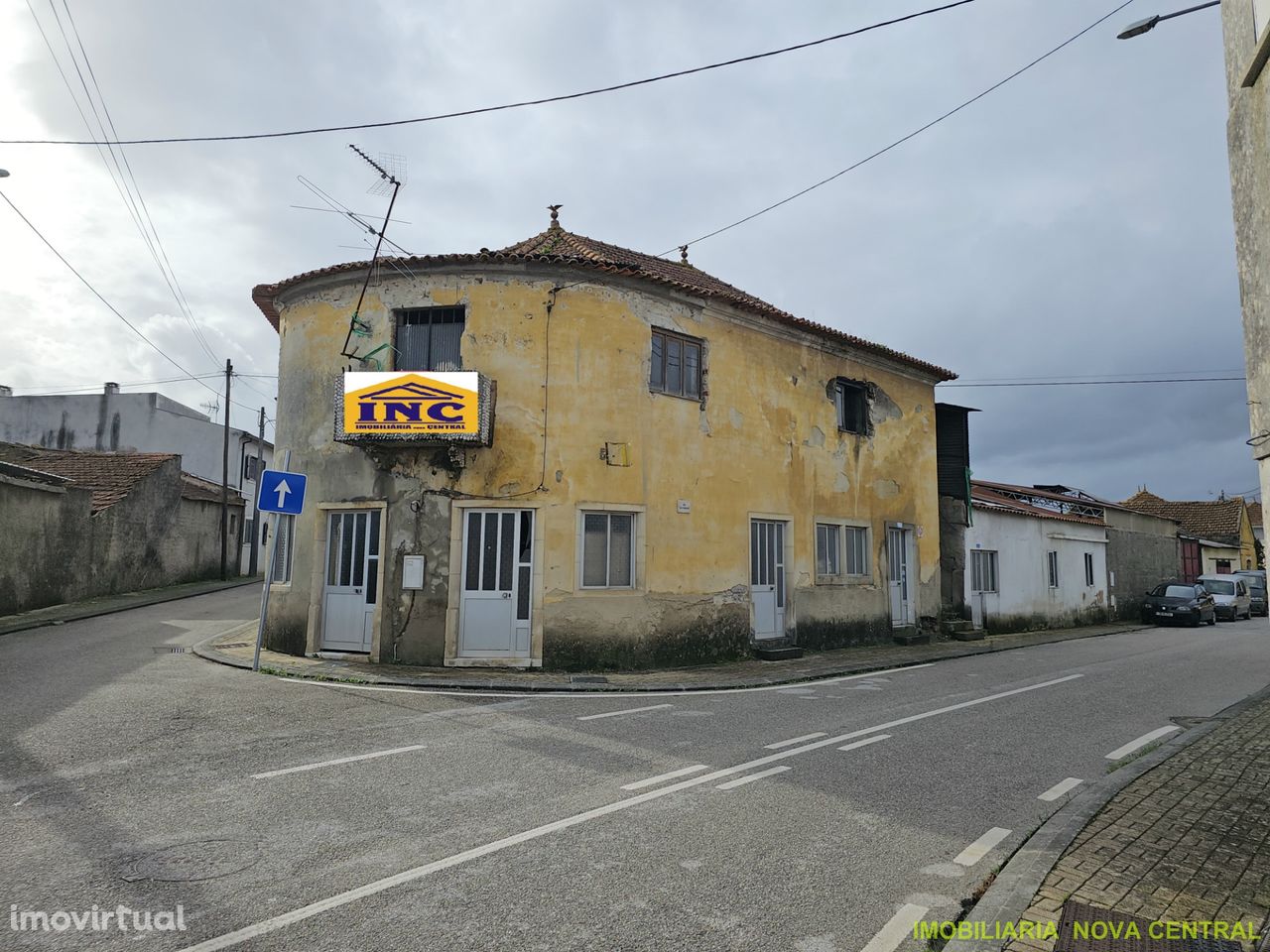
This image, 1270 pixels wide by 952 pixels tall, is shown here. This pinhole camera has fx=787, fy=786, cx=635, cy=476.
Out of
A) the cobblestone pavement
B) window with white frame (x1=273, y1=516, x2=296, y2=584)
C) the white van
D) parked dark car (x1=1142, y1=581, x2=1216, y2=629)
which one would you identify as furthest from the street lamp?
the white van

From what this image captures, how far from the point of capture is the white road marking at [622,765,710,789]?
6125 mm

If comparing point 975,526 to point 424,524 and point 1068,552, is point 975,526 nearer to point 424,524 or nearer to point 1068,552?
point 1068,552

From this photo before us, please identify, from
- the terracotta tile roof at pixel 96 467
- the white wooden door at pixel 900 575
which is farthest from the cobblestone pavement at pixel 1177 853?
the terracotta tile roof at pixel 96 467

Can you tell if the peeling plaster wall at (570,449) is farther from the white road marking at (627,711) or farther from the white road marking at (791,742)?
the white road marking at (791,742)

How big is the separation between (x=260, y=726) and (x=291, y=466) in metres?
7.57

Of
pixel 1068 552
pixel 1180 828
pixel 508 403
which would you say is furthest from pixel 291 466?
pixel 1068 552

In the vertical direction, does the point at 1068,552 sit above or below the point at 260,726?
above

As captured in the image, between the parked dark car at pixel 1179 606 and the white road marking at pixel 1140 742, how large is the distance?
2294 centimetres

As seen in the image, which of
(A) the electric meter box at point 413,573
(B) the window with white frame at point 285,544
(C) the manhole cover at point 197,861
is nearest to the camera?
(C) the manhole cover at point 197,861

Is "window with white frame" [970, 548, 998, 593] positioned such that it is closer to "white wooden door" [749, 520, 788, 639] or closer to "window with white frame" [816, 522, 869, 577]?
"window with white frame" [816, 522, 869, 577]

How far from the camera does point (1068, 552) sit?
2677 cm

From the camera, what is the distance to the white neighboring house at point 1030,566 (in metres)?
22.2

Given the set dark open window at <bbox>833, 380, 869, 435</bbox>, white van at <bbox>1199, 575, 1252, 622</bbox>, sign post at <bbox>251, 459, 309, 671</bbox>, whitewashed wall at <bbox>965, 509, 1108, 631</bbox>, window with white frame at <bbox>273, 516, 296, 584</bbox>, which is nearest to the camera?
sign post at <bbox>251, 459, 309, 671</bbox>

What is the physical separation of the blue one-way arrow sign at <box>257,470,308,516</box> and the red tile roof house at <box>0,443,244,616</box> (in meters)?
10.7
